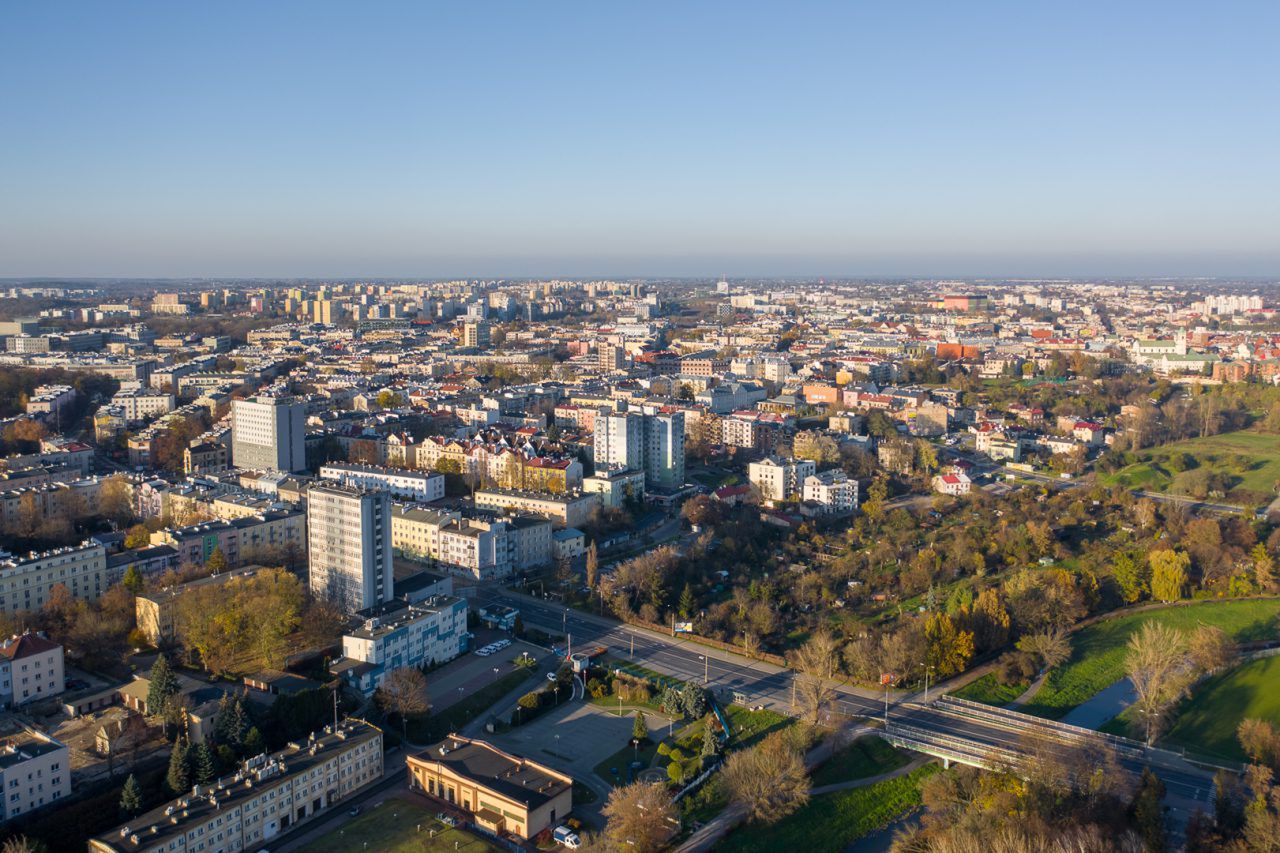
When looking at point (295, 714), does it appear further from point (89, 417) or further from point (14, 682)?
point (89, 417)

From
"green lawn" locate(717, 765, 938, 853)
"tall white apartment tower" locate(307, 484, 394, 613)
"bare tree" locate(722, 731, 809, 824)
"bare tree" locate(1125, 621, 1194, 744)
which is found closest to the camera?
"green lawn" locate(717, 765, 938, 853)

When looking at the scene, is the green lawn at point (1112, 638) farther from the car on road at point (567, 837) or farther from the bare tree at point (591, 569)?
the bare tree at point (591, 569)

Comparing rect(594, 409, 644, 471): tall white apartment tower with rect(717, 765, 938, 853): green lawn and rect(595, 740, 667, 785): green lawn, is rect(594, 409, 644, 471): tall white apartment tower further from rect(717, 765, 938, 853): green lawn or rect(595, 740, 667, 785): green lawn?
rect(717, 765, 938, 853): green lawn

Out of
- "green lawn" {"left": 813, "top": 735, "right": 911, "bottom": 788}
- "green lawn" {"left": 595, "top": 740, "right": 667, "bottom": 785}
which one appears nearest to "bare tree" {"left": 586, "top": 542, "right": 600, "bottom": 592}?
"green lawn" {"left": 595, "top": 740, "right": 667, "bottom": 785}

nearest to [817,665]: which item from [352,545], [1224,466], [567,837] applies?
[567,837]

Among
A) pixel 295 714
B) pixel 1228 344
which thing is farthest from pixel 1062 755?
pixel 1228 344

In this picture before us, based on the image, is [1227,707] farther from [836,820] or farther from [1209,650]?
[836,820]
